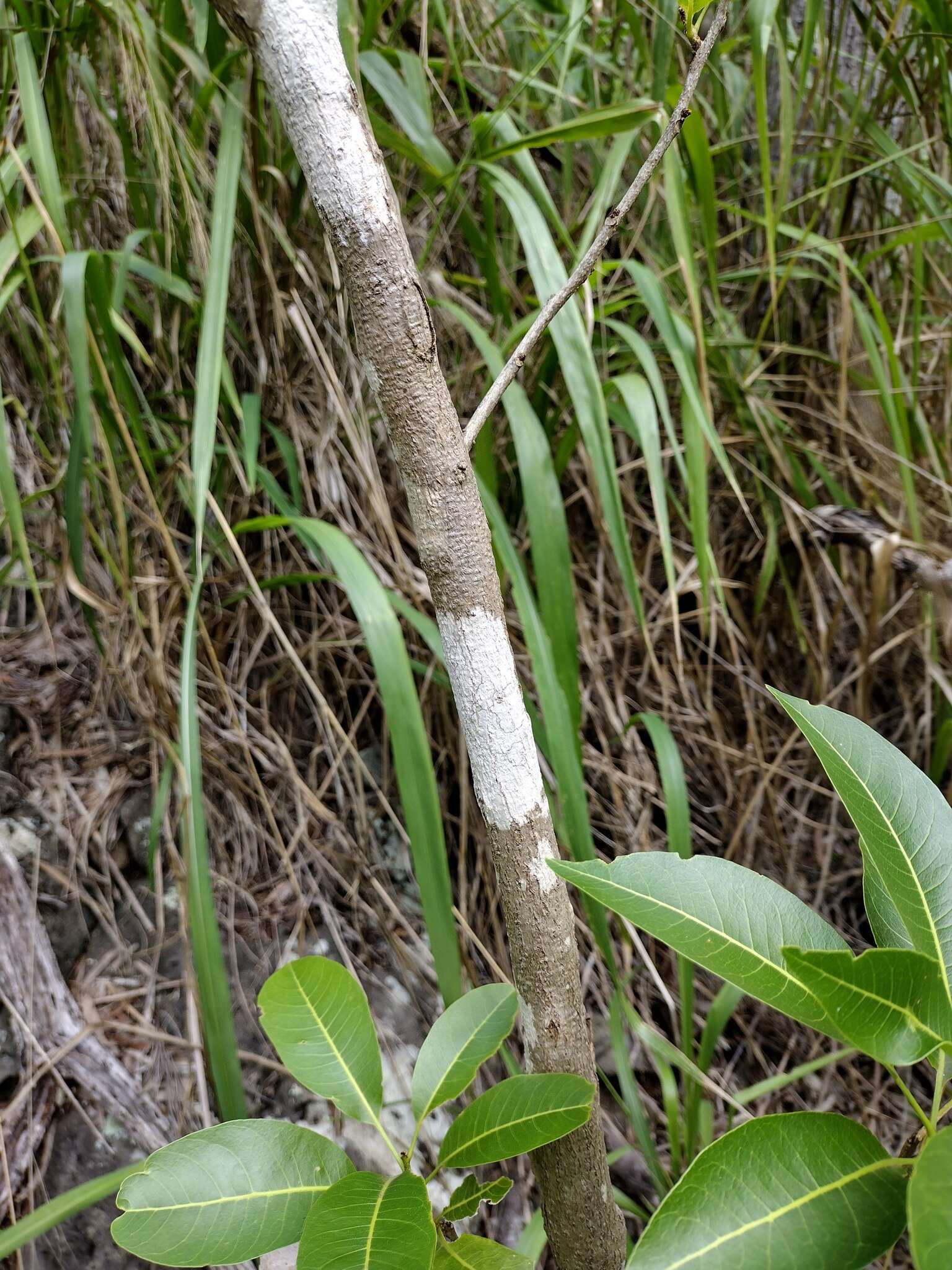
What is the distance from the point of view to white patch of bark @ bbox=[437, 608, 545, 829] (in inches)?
17.4

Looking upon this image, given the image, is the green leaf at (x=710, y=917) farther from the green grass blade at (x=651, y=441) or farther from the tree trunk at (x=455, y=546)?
the green grass blade at (x=651, y=441)

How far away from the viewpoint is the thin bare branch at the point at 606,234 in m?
0.39

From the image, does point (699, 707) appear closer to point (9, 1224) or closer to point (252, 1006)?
point (252, 1006)

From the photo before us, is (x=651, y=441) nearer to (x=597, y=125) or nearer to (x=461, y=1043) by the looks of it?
(x=597, y=125)

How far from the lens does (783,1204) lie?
33 centimetres

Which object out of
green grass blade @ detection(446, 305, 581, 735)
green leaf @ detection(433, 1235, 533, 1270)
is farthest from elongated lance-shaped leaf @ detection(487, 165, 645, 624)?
green leaf @ detection(433, 1235, 533, 1270)

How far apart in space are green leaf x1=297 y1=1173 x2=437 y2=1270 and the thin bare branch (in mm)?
384

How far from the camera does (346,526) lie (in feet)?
3.31

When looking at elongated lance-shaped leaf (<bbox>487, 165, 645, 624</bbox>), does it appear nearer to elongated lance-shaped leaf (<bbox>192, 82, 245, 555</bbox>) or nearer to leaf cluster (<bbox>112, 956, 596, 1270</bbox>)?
elongated lance-shaped leaf (<bbox>192, 82, 245, 555</bbox>)

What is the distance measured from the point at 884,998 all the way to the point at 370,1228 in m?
0.26

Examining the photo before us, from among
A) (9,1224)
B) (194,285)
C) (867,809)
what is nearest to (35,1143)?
(9,1224)

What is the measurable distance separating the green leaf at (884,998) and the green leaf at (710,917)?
3 cm

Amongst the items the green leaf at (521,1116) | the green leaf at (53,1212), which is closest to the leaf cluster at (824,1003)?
the green leaf at (521,1116)

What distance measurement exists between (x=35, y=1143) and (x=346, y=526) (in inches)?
28.1
